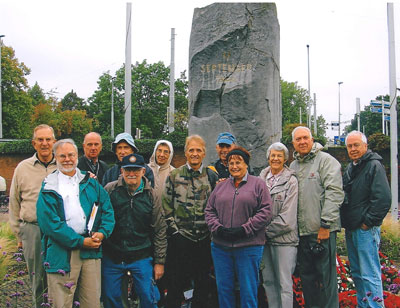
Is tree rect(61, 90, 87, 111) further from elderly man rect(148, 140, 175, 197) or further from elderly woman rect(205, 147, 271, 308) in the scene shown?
elderly woman rect(205, 147, 271, 308)

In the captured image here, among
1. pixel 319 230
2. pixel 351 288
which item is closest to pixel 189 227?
pixel 319 230

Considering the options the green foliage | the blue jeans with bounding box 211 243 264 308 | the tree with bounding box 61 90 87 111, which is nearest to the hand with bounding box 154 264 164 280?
the blue jeans with bounding box 211 243 264 308

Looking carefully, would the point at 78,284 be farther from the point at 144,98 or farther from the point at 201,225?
the point at 144,98

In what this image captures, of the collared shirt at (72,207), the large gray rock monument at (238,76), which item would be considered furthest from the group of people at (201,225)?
the large gray rock monument at (238,76)

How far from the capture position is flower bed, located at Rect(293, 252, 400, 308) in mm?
4418

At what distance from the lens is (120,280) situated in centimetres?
409

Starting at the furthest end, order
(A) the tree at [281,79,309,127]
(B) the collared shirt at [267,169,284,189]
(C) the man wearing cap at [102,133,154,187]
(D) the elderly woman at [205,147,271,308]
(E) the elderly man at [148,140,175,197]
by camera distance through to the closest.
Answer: (A) the tree at [281,79,309,127] → (E) the elderly man at [148,140,175,197] → (C) the man wearing cap at [102,133,154,187] → (B) the collared shirt at [267,169,284,189] → (D) the elderly woman at [205,147,271,308]

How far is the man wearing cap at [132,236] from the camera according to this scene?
13.1 ft

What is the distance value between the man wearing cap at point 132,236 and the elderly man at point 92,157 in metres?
0.86

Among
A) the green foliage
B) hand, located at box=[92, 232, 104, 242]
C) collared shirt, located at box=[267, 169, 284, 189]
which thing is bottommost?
hand, located at box=[92, 232, 104, 242]

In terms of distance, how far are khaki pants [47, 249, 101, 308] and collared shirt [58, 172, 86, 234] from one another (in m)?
0.23

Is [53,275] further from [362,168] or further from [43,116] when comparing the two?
[43,116]

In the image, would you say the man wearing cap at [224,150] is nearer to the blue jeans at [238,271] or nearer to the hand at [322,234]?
the blue jeans at [238,271]

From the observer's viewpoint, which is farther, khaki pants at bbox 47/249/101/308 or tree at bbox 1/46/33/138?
tree at bbox 1/46/33/138
